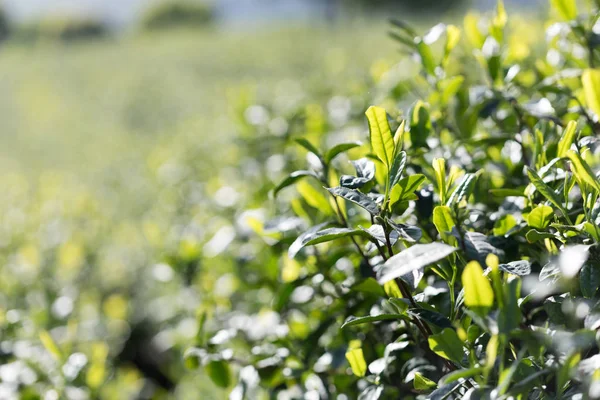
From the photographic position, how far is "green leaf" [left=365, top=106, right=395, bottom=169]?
912 mm

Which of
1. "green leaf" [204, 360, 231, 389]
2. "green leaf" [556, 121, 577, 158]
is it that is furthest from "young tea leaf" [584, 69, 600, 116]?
"green leaf" [204, 360, 231, 389]

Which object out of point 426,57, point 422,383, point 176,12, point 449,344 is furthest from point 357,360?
point 176,12

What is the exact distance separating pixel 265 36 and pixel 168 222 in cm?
862

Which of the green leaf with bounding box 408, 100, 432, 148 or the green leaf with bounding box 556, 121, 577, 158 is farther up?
the green leaf with bounding box 556, 121, 577, 158

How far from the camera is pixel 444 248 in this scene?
755 mm

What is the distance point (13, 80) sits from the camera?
1123 centimetres

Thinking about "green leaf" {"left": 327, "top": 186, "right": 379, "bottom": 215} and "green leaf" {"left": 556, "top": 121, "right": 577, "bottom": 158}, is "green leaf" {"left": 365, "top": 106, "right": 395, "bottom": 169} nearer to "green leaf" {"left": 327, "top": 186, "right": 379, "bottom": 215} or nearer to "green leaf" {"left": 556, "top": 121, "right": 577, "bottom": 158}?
"green leaf" {"left": 327, "top": 186, "right": 379, "bottom": 215}

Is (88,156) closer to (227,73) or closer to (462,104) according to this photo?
(227,73)

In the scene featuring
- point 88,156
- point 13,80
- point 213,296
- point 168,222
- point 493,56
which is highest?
point 493,56

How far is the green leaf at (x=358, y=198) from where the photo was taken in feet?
2.87

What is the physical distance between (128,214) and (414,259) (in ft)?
11.4

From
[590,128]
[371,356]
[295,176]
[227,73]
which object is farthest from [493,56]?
[227,73]

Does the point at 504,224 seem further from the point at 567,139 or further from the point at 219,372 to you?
the point at 219,372

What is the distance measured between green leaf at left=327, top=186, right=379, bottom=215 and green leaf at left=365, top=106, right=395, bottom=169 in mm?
69
